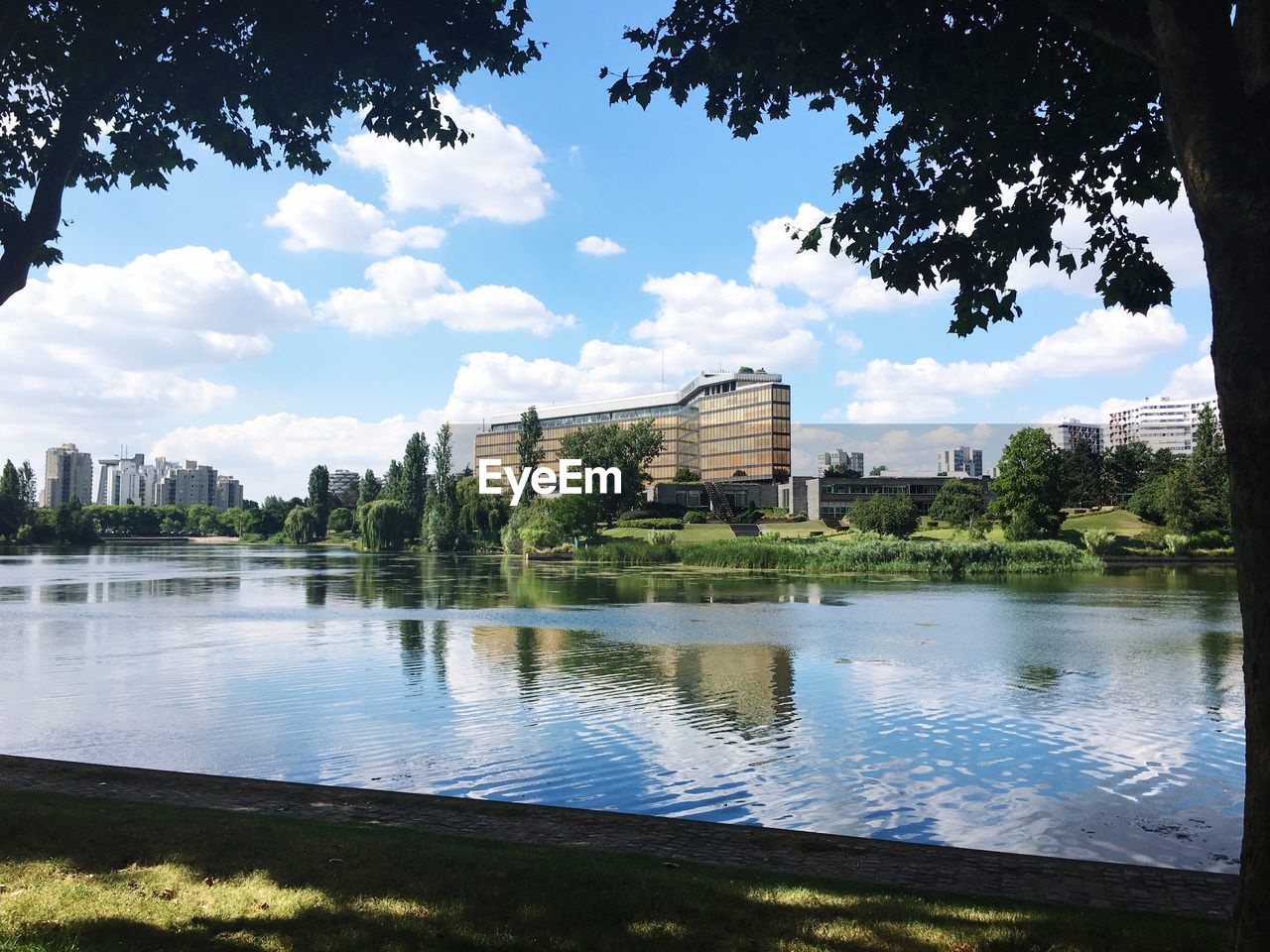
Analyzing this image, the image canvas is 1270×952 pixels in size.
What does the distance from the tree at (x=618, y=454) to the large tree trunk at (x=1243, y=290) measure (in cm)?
10156

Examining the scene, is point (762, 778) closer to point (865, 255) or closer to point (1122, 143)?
point (865, 255)

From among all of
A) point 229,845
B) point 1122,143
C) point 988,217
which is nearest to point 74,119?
point 229,845

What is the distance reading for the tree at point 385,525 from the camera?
110 meters

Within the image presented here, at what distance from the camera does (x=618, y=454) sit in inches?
4651

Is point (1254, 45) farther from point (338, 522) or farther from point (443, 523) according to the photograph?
point (338, 522)

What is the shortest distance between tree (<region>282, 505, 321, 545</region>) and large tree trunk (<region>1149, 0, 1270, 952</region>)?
158 meters

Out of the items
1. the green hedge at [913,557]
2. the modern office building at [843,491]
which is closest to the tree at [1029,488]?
the green hedge at [913,557]

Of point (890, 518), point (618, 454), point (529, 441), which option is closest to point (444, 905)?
point (890, 518)

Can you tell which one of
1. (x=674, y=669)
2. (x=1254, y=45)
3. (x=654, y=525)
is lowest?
(x=674, y=669)

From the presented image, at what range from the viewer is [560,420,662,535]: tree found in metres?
115

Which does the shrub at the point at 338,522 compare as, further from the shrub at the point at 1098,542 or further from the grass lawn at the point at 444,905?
the grass lawn at the point at 444,905

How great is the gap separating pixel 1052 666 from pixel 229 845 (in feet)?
67.5

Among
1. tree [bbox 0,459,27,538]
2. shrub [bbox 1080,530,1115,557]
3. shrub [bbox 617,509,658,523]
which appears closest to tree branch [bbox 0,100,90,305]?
shrub [bbox 1080,530,1115,557]

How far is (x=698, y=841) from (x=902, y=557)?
195ft
